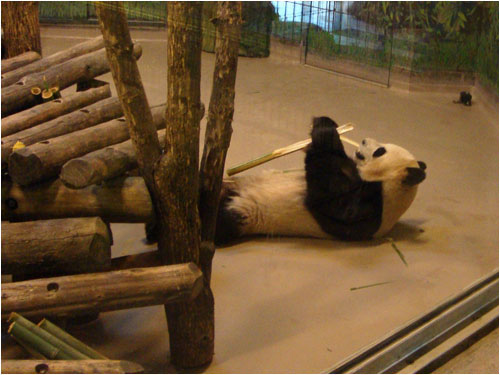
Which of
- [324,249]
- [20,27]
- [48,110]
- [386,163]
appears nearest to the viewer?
[48,110]

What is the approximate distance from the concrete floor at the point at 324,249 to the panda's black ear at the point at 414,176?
Answer: 0.08m

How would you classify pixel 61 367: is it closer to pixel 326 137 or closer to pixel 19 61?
pixel 326 137

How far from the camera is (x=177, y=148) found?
1.86 m

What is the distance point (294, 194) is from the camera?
3.07 meters

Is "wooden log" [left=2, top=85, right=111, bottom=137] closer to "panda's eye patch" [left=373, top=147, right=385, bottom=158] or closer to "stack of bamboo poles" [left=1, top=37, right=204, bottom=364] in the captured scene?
"stack of bamboo poles" [left=1, top=37, right=204, bottom=364]

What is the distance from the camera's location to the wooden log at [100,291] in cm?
171

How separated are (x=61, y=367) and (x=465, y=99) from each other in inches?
76.7

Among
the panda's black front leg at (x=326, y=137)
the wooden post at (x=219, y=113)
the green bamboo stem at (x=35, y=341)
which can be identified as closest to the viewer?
the green bamboo stem at (x=35, y=341)

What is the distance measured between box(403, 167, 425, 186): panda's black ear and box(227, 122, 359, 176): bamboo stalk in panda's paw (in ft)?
0.94

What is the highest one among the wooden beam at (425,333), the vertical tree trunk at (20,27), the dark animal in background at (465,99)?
the vertical tree trunk at (20,27)

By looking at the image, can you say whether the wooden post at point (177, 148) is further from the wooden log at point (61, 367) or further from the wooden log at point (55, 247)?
the wooden log at point (61, 367)

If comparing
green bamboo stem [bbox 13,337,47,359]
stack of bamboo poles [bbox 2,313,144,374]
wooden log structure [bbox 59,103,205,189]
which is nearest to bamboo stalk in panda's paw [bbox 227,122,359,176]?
wooden log structure [bbox 59,103,205,189]

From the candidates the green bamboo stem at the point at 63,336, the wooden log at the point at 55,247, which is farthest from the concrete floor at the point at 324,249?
the wooden log at the point at 55,247

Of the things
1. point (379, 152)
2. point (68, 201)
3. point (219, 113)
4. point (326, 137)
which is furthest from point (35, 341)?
point (379, 152)
